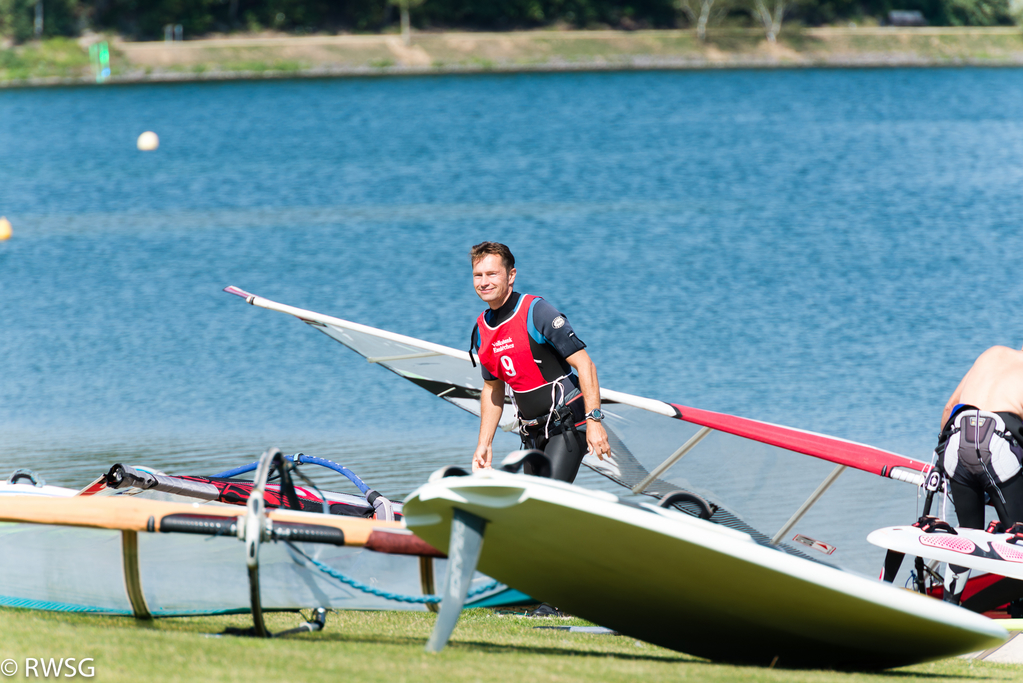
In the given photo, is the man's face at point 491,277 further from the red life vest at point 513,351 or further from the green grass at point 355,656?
the green grass at point 355,656

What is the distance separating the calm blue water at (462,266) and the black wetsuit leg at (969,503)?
4835mm

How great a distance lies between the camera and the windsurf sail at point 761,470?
714cm

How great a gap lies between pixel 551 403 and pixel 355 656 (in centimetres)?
193

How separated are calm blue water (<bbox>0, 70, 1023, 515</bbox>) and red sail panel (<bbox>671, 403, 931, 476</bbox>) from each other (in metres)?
3.32

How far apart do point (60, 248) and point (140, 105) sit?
1367 inches

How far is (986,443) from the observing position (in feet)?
19.5

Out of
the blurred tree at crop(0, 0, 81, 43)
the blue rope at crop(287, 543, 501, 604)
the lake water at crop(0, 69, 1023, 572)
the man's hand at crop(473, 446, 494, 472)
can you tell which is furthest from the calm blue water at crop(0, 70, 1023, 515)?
the blurred tree at crop(0, 0, 81, 43)

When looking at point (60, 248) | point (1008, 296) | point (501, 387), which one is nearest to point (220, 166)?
point (60, 248)

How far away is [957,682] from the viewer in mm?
4617

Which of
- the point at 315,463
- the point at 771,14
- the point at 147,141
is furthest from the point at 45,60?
the point at 315,463

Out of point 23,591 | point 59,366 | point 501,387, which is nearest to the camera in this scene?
point 23,591

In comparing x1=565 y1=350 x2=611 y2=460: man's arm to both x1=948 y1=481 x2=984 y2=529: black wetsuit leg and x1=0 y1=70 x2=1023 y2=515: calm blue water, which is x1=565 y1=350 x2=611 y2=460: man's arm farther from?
x1=0 y1=70 x2=1023 y2=515: calm blue water

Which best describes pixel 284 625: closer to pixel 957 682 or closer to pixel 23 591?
pixel 23 591

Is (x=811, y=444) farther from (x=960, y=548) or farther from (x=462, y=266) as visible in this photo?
(x=462, y=266)
